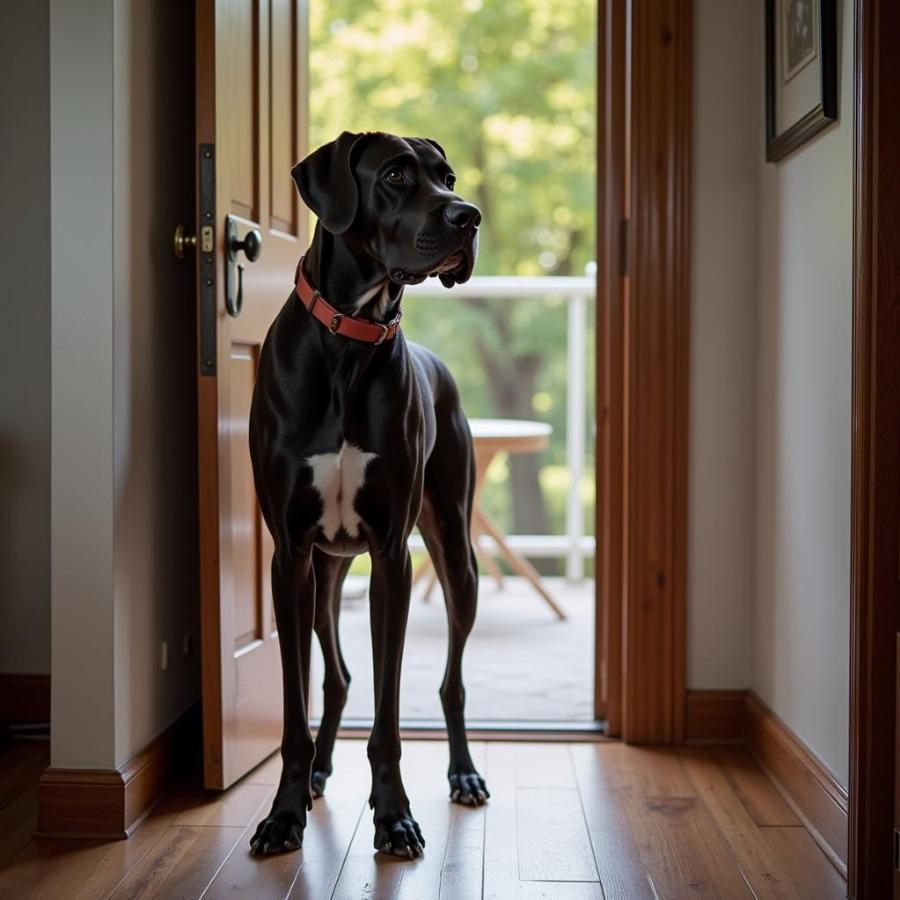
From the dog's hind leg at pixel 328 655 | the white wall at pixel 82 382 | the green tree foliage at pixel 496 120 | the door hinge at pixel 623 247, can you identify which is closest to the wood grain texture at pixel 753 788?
the dog's hind leg at pixel 328 655

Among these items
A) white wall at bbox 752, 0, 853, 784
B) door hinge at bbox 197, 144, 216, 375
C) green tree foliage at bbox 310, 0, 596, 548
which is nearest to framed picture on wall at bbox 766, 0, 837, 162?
white wall at bbox 752, 0, 853, 784

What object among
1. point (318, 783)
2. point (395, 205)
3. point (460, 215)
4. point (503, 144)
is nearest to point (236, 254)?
point (395, 205)

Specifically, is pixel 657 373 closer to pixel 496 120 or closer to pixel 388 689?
pixel 388 689

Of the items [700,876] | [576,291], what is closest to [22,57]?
[700,876]

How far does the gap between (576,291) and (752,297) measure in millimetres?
2347

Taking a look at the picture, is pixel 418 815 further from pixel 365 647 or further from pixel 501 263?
pixel 501 263

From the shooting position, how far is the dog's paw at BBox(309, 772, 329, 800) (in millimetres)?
2438

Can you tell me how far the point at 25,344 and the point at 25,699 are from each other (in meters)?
0.86

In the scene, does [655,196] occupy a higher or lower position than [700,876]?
higher

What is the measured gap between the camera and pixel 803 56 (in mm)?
2328

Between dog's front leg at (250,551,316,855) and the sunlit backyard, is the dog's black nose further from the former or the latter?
the sunlit backyard

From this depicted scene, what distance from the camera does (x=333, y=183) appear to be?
2039 mm

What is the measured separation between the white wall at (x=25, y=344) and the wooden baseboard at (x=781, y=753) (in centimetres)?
160

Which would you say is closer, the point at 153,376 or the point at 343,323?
the point at 343,323
